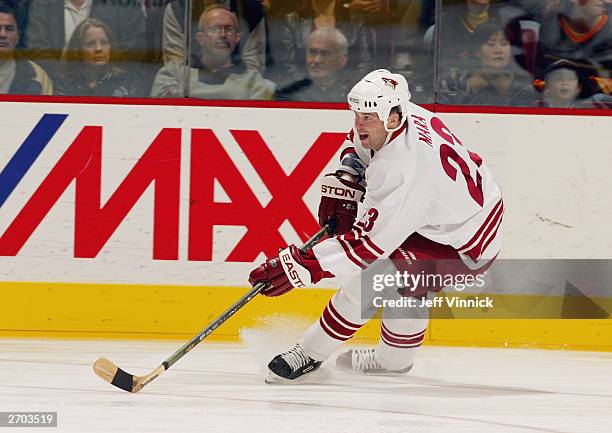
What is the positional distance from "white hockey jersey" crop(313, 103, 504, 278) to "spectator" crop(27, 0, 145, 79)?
1.10 m

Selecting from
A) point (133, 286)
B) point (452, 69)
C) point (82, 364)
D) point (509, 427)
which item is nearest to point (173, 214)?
point (133, 286)

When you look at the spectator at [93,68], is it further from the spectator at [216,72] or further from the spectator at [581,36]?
the spectator at [581,36]

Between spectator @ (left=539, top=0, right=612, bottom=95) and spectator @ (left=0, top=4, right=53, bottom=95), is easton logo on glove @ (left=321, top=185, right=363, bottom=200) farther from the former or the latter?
spectator @ (left=0, top=4, right=53, bottom=95)

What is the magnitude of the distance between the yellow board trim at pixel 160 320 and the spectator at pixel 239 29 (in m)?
0.86

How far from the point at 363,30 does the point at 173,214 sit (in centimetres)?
98

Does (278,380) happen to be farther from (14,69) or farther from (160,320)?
(14,69)

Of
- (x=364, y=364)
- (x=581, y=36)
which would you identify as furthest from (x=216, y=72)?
(x=581, y=36)

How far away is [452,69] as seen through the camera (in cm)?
456

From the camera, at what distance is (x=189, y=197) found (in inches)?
179

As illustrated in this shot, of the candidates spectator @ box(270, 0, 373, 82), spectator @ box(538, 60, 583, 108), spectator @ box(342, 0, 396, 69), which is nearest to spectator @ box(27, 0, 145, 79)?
spectator @ box(270, 0, 373, 82)

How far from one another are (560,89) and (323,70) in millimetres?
882

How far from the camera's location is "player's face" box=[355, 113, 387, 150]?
360cm

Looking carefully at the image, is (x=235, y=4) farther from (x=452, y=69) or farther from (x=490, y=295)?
(x=490, y=295)

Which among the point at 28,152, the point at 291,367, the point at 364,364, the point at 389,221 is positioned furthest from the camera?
the point at 28,152
